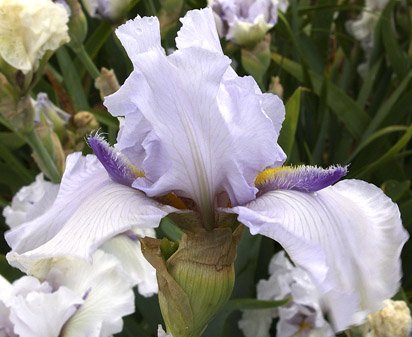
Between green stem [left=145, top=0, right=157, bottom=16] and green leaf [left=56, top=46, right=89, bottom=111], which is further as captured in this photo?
green leaf [left=56, top=46, right=89, bottom=111]

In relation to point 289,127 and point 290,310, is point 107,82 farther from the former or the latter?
point 290,310

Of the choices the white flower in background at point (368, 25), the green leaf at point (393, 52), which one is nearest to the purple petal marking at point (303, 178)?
the green leaf at point (393, 52)

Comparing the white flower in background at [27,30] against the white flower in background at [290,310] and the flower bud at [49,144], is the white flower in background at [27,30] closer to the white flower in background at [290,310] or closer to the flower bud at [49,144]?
the flower bud at [49,144]

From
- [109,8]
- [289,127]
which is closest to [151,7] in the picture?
[109,8]

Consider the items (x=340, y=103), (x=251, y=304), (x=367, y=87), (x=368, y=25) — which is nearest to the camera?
(x=251, y=304)

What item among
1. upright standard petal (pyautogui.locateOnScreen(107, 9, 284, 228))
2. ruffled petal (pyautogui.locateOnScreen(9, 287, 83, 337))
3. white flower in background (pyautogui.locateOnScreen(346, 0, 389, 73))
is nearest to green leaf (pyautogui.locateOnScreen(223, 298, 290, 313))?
ruffled petal (pyautogui.locateOnScreen(9, 287, 83, 337))

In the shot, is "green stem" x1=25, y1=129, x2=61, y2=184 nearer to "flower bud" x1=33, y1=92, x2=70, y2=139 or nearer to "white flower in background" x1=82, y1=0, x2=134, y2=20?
"flower bud" x1=33, y1=92, x2=70, y2=139

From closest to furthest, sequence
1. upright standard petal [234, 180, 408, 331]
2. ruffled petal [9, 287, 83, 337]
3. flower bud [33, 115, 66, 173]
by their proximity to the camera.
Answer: upright standard petal [234, 180, 408, 331], ruffled petal [9, 287, 83, 337], flower bud [33, 115, 66, 173]
